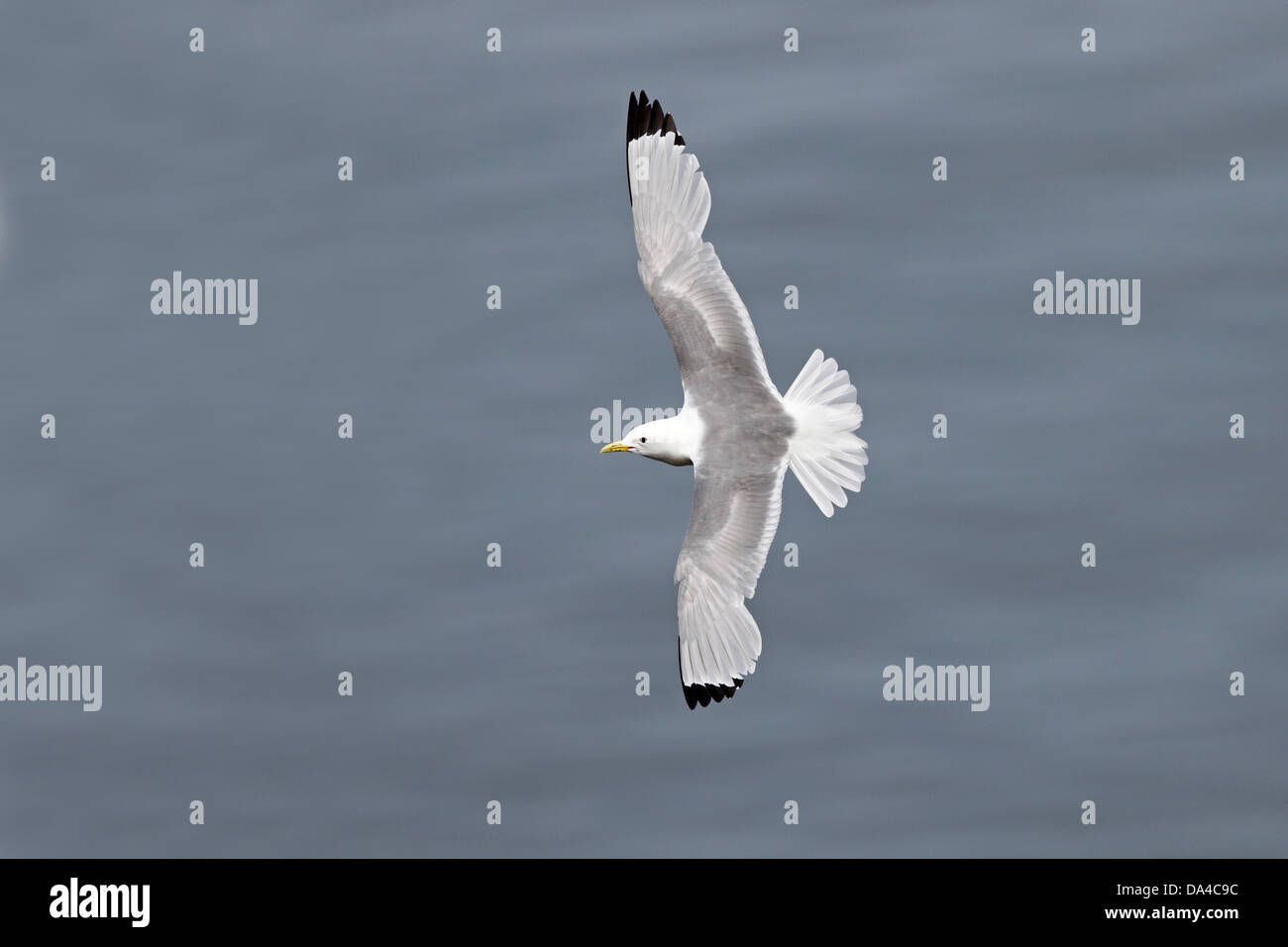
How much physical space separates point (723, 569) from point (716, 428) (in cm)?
96

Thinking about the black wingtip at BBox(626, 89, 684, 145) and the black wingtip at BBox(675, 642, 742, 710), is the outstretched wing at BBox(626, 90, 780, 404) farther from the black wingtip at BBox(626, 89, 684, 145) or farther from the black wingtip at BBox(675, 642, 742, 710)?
the black wingtip at BBox(675, 642, 742, 710)

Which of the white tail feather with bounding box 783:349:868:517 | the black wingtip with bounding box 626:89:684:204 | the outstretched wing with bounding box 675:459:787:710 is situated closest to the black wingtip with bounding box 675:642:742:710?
the outstretched wing with bounding box 675:459:787:710

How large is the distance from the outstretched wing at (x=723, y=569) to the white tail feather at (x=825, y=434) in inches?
8.2

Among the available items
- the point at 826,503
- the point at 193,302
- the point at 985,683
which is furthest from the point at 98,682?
the point at 826,503

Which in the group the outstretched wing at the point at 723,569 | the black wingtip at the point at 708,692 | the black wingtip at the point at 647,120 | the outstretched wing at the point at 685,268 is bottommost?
Answer: the black wingtip at the point at 708,692

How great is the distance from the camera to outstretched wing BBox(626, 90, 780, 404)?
15711 millimetres

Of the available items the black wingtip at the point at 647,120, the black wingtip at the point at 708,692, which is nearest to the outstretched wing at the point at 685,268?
the black wingtip at the point at 647,120

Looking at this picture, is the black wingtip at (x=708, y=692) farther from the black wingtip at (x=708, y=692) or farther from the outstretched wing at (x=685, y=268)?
the outstretched wing at (x=685, y=268)

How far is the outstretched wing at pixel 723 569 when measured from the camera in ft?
50.2

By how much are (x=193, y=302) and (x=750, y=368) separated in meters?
11.1

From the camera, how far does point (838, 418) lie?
15.4 metres

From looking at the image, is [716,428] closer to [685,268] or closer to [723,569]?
[723,569]

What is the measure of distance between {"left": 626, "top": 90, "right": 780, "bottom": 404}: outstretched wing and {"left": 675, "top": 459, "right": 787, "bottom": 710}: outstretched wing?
0.60 meters

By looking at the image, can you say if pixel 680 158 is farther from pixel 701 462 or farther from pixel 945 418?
pixel 945 418
